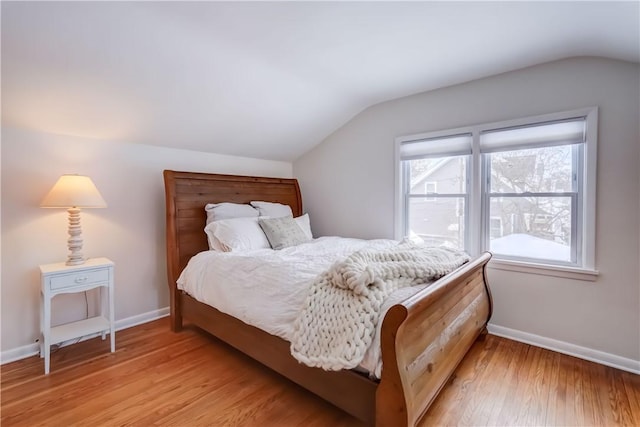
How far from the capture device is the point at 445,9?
175 cm

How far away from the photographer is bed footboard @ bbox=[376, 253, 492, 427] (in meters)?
1.24

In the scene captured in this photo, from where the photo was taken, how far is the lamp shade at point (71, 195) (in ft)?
6.84

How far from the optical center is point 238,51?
2176mm

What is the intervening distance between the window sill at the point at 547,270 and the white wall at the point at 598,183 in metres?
0.04

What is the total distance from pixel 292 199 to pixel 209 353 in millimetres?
2147

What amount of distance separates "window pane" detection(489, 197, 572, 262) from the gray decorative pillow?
180cm

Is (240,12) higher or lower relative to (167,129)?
higher

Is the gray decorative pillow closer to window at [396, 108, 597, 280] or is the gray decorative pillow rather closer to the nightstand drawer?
window at [396, 108, 597, 280]

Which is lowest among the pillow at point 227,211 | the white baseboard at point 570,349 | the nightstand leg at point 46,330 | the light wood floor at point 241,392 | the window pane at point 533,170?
the light wood floor at point 241,392

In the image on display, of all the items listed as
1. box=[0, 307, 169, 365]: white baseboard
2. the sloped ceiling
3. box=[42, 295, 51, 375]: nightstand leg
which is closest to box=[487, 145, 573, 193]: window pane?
the sloped ceiling

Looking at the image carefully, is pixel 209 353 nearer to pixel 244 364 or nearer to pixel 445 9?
pixel 244 364

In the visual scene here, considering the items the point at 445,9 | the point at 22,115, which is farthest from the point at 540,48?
the point at 22,115

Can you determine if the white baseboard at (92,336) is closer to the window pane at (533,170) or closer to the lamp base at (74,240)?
the lamp base at (74,240)

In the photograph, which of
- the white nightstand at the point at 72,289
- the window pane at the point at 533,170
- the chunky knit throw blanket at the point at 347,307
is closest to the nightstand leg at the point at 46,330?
the white nightstand at the point at 72,289
